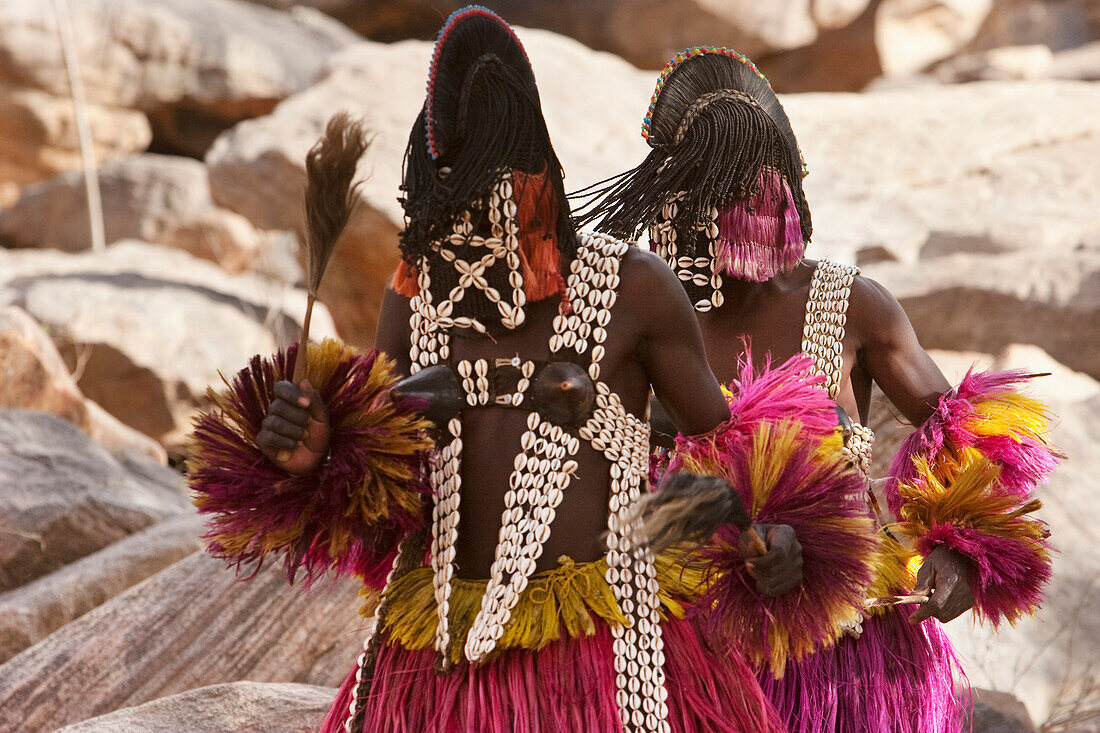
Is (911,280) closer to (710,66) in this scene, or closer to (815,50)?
(710,66)

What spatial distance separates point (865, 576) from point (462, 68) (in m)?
1.01

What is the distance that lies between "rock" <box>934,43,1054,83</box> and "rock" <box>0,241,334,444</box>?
26.1 ft

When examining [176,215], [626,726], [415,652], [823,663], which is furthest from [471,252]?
[176,215]

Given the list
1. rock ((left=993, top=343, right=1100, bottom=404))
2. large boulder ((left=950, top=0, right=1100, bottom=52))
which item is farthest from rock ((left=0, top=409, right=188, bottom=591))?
large boulder ((left=950, top=0, right=1100, bottom=52))

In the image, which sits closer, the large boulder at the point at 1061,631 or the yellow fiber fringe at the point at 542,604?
the yellow fiber fringe at the point at 542,604

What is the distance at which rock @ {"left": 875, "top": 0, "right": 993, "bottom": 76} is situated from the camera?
15.5 m

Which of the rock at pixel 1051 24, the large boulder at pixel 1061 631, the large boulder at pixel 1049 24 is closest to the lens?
the large boulder at pixel 1061 631

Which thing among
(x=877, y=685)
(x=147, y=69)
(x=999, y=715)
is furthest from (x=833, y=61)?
(x=877, y=685)

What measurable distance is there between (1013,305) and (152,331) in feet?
20.5

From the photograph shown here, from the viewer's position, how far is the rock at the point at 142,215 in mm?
13984

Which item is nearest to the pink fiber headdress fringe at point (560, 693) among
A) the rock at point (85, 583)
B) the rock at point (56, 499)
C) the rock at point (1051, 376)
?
the rock at point (85, 583)

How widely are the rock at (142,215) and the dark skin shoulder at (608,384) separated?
12545mm

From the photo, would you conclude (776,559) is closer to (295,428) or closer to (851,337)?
(295,428)

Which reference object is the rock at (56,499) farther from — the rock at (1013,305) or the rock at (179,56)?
the rock at (179,56)
